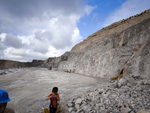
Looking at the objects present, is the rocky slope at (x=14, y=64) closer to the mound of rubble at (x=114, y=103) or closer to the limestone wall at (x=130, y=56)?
the limestone wall at (x=130, y=56)

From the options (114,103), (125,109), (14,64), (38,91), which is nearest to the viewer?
(125,109)

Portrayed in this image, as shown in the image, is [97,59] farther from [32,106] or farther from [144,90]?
[32,106]

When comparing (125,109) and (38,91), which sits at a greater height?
(125,109)

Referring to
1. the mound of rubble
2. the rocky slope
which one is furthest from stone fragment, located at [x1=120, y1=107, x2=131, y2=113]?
the rocky slope

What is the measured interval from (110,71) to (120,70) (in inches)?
44.4

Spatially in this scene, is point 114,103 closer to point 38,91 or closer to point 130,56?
point 38,91

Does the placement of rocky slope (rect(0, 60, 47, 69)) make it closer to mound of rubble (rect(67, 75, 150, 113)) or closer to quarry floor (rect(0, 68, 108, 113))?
quarry floor (rect(0, 68, 108, 113))

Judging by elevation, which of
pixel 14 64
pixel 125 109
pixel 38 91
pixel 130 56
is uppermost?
pixel 130 56

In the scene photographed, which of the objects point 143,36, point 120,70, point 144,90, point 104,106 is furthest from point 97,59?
point 104,106

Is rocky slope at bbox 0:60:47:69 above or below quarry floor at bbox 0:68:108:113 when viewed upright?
above

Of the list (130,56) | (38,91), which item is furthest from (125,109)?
(130,56)

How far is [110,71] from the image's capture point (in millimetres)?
10094

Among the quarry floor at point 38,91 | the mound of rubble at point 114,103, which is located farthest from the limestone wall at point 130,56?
the mound of rubble at point 114,103

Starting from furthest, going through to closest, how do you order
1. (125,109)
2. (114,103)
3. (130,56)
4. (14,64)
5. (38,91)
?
(14,64) → (130,56) → (38,91) → (114,103) → (125,109)
